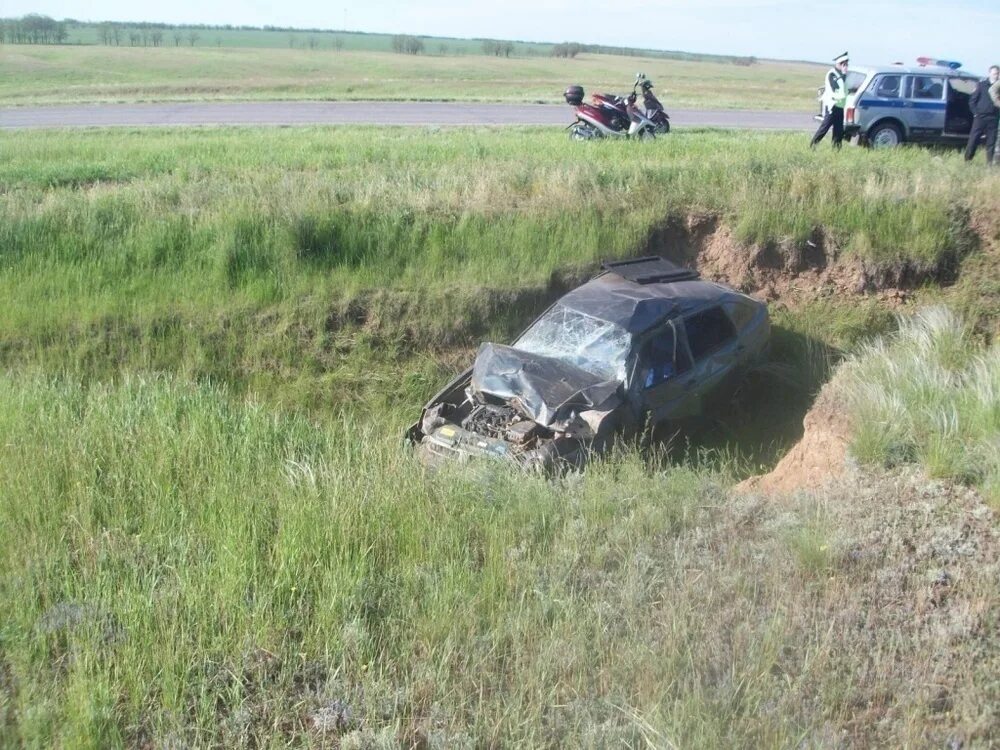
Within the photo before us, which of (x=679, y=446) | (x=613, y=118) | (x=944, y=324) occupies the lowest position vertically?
(x=679, y=446)

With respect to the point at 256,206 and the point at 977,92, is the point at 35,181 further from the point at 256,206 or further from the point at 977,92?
the point at 977,92

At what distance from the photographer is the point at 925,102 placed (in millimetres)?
18547

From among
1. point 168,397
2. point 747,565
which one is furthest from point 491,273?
point 747,565

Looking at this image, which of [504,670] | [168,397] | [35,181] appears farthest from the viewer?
[35,181]

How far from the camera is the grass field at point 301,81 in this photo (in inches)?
1464

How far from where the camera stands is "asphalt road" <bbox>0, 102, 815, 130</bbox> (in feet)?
89.2

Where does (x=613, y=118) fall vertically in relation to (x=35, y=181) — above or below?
above

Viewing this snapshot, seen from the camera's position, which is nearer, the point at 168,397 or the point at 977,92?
the point at 168,397

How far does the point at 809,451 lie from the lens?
8484 mm

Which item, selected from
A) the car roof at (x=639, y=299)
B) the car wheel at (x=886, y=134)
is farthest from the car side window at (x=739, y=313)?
the car wheel at (x=886, y=134)

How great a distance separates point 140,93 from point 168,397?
3374cm

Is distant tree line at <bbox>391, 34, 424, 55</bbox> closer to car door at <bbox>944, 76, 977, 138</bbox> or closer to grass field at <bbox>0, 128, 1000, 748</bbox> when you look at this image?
car door at <bbox>944, 76, 977, 138</bbox>

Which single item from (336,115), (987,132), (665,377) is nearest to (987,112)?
(987,132)

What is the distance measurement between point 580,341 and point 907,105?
12.8 m
